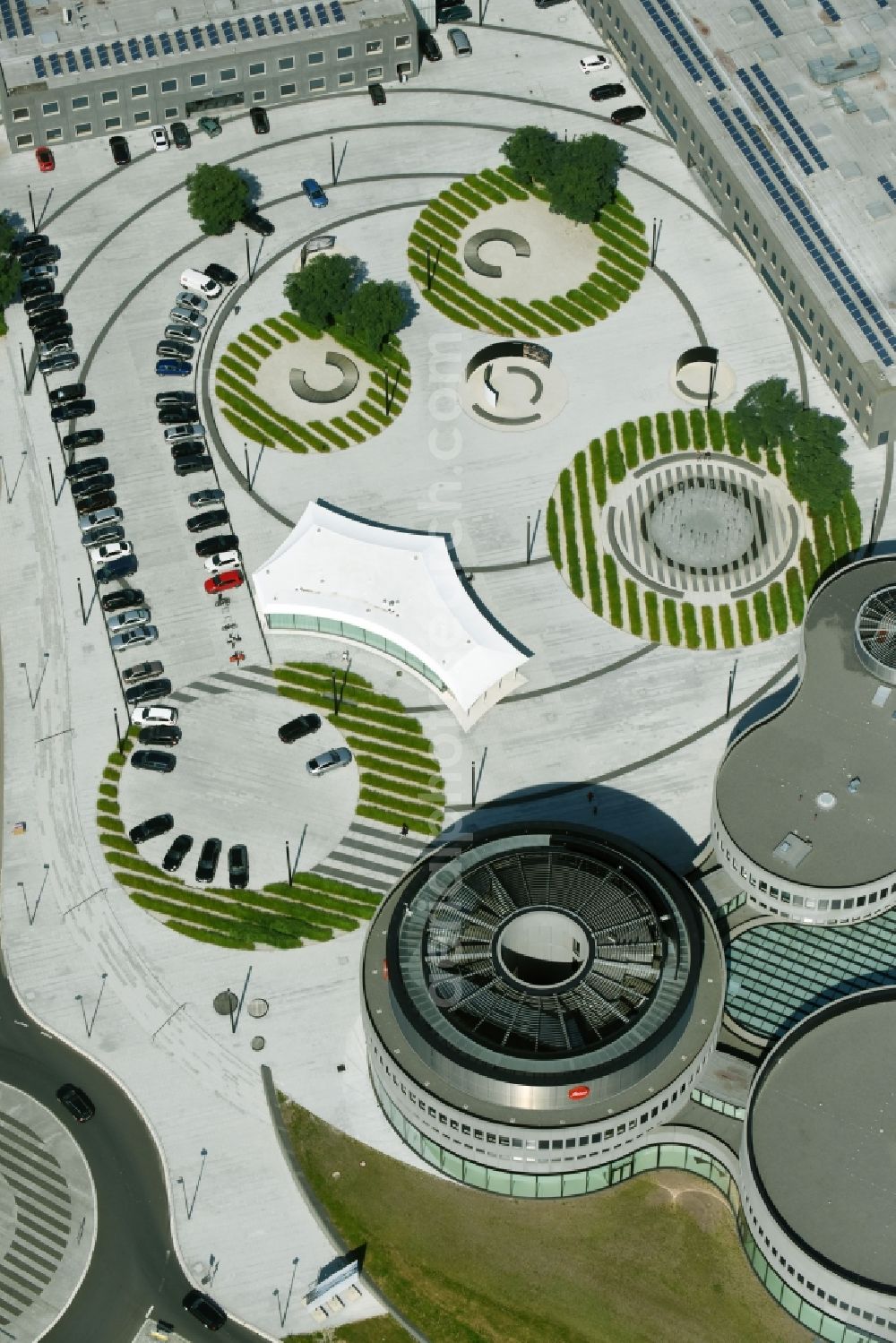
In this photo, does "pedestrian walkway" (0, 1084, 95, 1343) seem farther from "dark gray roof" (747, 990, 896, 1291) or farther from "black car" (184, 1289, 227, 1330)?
"dark gray roof" (747, 990, 896, 1291)

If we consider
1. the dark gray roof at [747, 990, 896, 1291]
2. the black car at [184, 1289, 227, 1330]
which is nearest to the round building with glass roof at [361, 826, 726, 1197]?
the dark gray roof at [747, 990, 896, 1291]

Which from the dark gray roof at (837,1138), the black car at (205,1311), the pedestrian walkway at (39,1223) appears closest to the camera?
the dark gray roof at (837,1138)

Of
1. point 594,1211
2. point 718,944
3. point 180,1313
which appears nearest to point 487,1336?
point 594,1211

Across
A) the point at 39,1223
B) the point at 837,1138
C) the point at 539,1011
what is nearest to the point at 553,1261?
the point at 539,1011

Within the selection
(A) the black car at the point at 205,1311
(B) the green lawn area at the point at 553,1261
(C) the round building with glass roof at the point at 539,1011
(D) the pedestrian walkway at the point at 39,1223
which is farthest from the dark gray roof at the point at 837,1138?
(D) the pedestrian walkway at the point at 39,1223

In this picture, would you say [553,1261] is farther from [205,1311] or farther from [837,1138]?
[205,1311]

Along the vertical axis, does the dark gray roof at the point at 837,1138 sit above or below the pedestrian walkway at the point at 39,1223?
below

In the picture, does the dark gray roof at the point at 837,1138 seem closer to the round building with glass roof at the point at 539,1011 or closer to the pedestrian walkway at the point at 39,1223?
the round building with glass roof at the point at 539,1011
